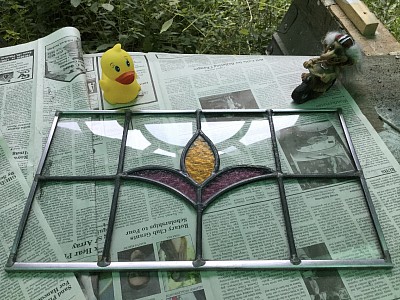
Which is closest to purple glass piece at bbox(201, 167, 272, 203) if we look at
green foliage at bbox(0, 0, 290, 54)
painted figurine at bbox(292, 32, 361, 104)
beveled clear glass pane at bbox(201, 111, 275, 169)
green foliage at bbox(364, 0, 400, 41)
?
beveled clear glass pane at bbox(201, 111, 275, 169)

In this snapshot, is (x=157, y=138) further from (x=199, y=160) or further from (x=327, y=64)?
(x=327, y=64)

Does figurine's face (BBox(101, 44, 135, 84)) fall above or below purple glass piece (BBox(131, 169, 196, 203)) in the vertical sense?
above

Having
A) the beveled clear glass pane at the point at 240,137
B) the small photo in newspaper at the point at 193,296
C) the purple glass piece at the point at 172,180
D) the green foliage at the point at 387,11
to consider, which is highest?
the green foliage at the point at 387,11

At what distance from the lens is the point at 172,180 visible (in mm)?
998

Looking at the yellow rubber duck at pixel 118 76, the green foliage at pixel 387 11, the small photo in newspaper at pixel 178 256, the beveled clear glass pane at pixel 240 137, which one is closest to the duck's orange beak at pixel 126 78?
the yellow rubber duck at pixel 118 76

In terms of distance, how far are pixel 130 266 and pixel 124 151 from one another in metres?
0.33

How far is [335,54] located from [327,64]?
0.04 m

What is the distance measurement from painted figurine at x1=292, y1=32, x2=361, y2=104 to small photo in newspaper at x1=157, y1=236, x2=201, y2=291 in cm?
57

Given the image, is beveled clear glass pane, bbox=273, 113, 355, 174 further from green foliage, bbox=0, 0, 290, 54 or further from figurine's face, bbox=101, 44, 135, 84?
green foliage, bbox=0, 0, 290, 54

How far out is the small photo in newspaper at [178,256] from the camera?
32.6 inches

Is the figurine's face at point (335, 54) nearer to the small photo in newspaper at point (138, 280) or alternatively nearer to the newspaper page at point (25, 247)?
A: the small photo in newspaper at point (138, 280)

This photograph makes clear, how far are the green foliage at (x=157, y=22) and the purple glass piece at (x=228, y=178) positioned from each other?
0.71m

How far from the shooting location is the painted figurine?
109cm

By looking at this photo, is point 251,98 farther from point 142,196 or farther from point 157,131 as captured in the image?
point 142,196
